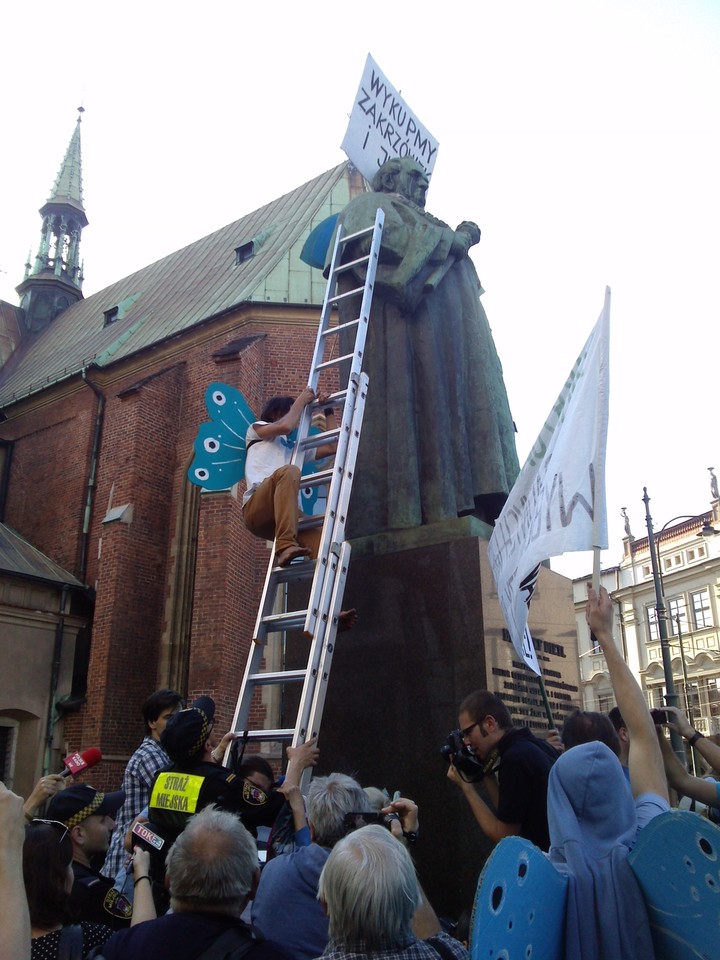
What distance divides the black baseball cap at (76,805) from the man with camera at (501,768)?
52.9 inches

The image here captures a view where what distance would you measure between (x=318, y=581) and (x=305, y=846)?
4.76 ft

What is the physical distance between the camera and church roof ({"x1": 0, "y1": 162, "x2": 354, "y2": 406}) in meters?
19.1

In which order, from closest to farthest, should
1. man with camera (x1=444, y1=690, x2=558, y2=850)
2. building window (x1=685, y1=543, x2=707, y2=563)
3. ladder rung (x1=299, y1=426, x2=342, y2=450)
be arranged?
1. man with camera (x1=444, y1=690, x2=558, y2=850)
2. ladder rung (x1=299, y1=426, x2=342, y2=450)
3. building window (x1=685, y1=543, x2=707, y2=563)

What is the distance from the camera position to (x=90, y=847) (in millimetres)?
3137

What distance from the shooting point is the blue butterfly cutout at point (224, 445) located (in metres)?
4.75

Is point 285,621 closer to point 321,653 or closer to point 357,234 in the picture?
point 321,653

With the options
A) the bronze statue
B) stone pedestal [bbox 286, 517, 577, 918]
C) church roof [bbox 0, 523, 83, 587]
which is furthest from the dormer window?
stone pedestal [bbox 286, 517, 577, 918]

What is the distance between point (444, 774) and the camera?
3752 millimetres

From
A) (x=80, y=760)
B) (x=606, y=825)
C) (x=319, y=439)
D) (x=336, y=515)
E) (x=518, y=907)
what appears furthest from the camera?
(x=319, y=439)

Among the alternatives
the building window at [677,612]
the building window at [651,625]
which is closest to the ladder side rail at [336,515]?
the building window at [677,612]

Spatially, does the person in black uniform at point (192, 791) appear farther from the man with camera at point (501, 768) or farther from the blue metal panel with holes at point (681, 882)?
the blue metal panel with holes at point (681, 882)

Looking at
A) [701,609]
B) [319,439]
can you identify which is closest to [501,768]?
[319,439]

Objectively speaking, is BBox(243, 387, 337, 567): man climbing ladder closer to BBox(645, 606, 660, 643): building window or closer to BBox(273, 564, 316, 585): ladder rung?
BBox(273, 564, 316, 585): ladder rung

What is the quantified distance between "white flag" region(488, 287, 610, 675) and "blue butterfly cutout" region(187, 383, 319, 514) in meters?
1.71
